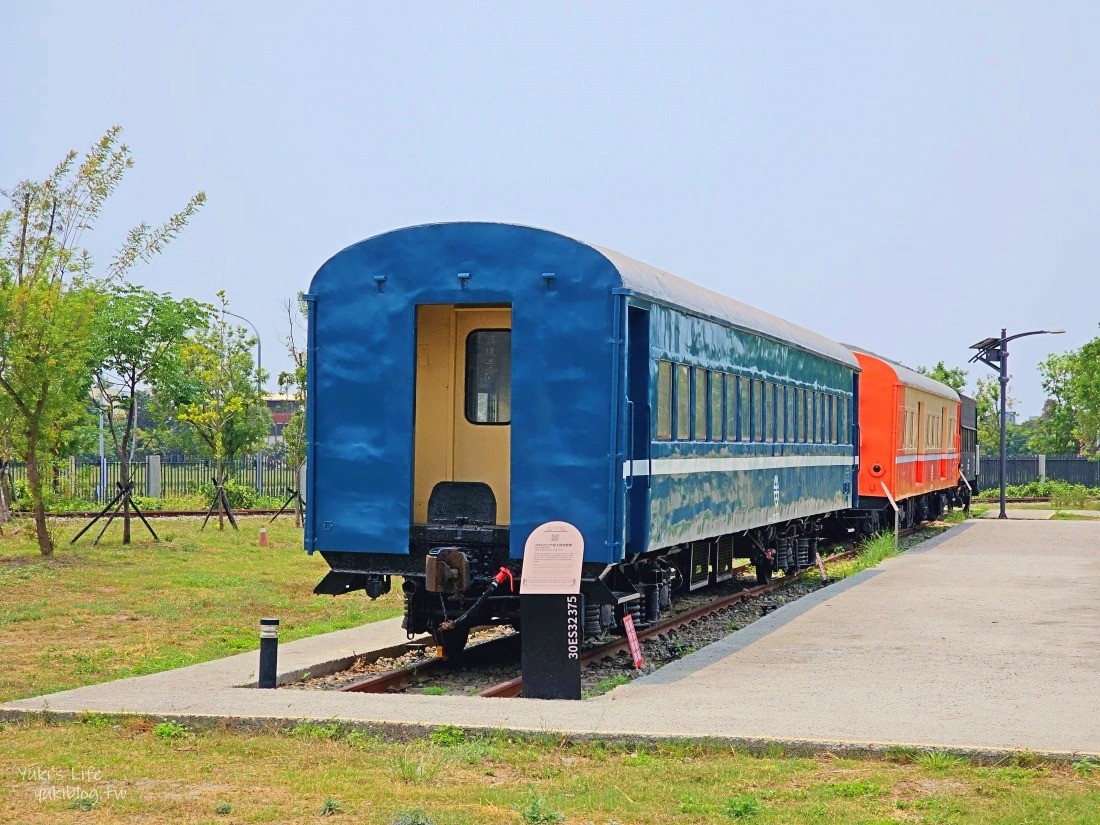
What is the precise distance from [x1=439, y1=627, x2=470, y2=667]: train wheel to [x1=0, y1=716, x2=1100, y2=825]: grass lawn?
3.55 metres

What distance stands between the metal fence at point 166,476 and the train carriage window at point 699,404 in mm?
30878

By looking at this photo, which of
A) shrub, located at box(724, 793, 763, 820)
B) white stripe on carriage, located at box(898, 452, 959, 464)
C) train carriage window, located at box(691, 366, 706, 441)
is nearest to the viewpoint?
shrub, located at box(724, 793, 763, 820)

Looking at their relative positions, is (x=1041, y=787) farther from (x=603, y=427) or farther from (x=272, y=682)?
(x=272, y=682)

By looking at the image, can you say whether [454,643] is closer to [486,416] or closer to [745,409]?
[486,416]

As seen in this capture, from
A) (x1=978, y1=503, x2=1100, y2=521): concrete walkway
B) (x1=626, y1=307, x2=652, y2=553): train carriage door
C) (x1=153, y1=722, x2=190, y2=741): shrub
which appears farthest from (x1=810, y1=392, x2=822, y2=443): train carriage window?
(x1=978, y1=503, x2=1100, y2=521): concrete walkway

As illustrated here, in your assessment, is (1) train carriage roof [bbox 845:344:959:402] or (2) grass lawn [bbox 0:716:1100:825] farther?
(1) train carriage roof [bbox 845:344:959:402]

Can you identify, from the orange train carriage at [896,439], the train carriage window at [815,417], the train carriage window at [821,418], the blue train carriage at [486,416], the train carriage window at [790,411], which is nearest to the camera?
the blue train carriage at [486,416]

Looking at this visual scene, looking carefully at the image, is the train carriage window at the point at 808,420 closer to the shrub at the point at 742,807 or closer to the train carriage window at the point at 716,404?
the train carriage window at the point at 716,404

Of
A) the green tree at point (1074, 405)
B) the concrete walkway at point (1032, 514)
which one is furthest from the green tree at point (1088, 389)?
the concrete walkway at point (1032, 514)

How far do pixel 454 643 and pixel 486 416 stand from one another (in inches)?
80.4

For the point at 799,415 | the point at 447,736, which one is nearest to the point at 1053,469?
the point at 799,415

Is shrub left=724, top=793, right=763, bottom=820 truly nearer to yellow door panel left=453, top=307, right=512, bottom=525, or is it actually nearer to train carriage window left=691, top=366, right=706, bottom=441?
yellow door panel left=453, top=307, right=512, bottom=525

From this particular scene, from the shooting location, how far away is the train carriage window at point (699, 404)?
13.8 m

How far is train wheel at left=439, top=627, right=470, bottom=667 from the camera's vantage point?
497 inches
